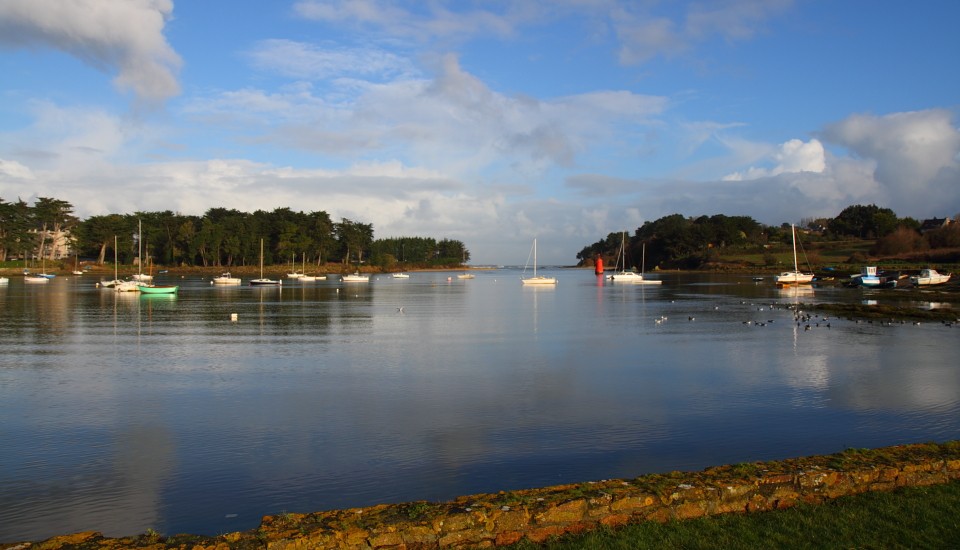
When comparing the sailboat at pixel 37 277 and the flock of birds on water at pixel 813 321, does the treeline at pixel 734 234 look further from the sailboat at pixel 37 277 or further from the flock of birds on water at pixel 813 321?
the sailboat at pixel 37 277

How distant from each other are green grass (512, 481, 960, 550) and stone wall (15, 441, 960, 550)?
17 centimetres

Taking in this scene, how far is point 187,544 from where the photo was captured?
6.34 metres

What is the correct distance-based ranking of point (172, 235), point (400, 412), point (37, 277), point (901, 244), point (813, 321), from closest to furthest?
point (400, 412), point (813, 321), point (37, 277), point (901, 244), point (172, 235)

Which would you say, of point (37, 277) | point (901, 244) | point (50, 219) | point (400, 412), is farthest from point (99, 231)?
point (901, 244)

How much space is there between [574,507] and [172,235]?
159m

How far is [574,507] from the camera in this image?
7133 millimetres

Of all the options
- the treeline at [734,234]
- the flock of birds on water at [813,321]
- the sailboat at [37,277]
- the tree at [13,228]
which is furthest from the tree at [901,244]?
the tree at [13,228]

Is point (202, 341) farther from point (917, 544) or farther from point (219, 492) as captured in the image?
point (917, 544)

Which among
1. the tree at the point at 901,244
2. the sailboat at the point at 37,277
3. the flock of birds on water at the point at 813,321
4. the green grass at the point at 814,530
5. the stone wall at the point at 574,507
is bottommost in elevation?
the flock of birds on water at the point at 813,321

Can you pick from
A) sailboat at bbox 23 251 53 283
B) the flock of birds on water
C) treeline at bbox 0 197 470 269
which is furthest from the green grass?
treeline at bbox 0 197 470 269

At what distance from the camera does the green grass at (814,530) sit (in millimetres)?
6738

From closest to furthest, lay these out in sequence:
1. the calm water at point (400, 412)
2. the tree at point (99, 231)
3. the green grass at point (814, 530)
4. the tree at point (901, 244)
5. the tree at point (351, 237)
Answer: the green grass at point (814, 530) → the calm water at point (400, 412) → the tree at point (901, 244) → the tree at point (99, 231) → the tree at point (351, 237)

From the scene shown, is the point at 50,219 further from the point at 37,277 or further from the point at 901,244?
the point at 901,244

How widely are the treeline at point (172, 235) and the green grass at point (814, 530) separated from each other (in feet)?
471
